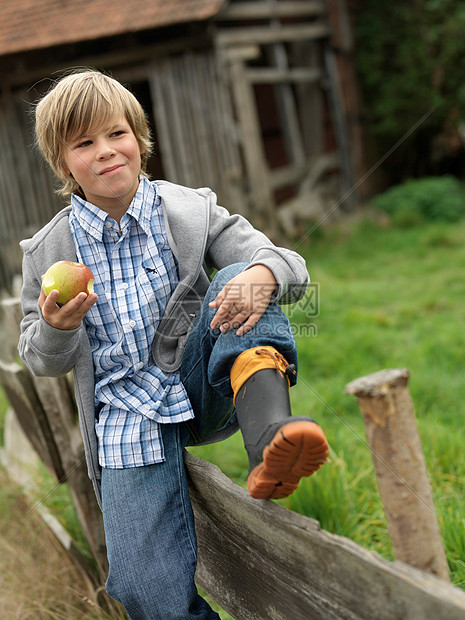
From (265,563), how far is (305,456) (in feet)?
1.01

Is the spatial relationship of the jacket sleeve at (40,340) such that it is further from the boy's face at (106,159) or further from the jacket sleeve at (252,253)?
the jacket sleeve at (252,253)

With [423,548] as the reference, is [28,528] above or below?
below

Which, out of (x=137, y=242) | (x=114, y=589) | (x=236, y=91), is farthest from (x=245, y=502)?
(x=236, y=91)

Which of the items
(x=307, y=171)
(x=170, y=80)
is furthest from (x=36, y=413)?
(x=307, y=171)

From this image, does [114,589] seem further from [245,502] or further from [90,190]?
[90,190]

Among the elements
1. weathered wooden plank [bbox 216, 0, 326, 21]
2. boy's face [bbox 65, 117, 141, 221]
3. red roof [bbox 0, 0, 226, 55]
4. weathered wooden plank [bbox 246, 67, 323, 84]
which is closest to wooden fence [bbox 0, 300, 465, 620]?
boy's face [bbox 65, 117, 141, 221]

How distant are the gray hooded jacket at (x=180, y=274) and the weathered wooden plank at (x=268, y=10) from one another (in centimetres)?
587

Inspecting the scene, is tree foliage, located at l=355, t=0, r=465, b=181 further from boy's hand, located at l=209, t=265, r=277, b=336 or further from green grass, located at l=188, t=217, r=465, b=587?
boy's hand, located at l=209, t=265, r=277, b=336

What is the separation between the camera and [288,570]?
4.42ft

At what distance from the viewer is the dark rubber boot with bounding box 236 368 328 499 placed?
4.21 feet

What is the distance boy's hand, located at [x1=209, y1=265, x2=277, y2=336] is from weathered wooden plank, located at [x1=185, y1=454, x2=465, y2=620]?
1.26ft

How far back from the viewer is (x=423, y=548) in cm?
114

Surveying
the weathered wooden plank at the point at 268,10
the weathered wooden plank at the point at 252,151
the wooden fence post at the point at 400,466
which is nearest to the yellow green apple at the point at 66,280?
the wooden fence post at the point at 400,466

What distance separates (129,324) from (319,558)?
846mm
